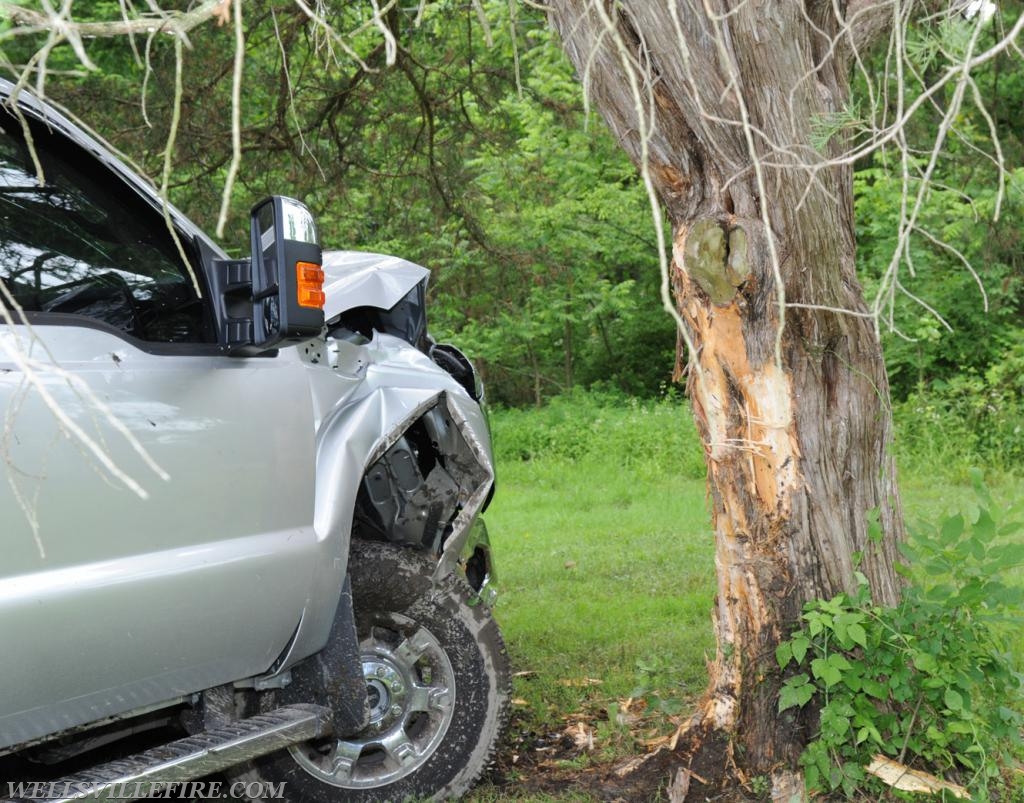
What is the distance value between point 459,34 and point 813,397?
231 inches

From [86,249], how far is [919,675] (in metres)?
2.79

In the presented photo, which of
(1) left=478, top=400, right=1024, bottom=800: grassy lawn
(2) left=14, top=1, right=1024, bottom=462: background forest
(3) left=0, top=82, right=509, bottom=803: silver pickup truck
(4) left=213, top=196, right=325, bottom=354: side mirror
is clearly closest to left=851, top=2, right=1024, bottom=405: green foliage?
(2) left=14, top=1, right=1024, bottom=462: background forest

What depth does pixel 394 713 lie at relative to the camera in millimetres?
3652

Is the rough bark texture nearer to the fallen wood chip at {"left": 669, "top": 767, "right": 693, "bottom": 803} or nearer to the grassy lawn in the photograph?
the fallen wood chip at {"left": 669, "top": 767, "right": 693, "bottom": 803}

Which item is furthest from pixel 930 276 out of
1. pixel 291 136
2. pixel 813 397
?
pixel 813 397

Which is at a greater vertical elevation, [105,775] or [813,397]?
[813,397]

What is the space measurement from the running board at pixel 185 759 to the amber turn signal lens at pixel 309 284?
4.02 ft

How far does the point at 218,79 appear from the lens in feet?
23.2

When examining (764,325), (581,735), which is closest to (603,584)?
(581,735)

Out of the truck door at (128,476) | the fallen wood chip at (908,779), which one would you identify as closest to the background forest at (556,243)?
the truck door at (128,476)

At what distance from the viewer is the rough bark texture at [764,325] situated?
10.6 ft

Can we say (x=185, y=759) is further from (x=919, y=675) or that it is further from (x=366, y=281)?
(x=919, y=675)

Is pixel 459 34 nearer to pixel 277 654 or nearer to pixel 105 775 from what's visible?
pixel 277 654

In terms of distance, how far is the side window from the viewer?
9.52 ft
